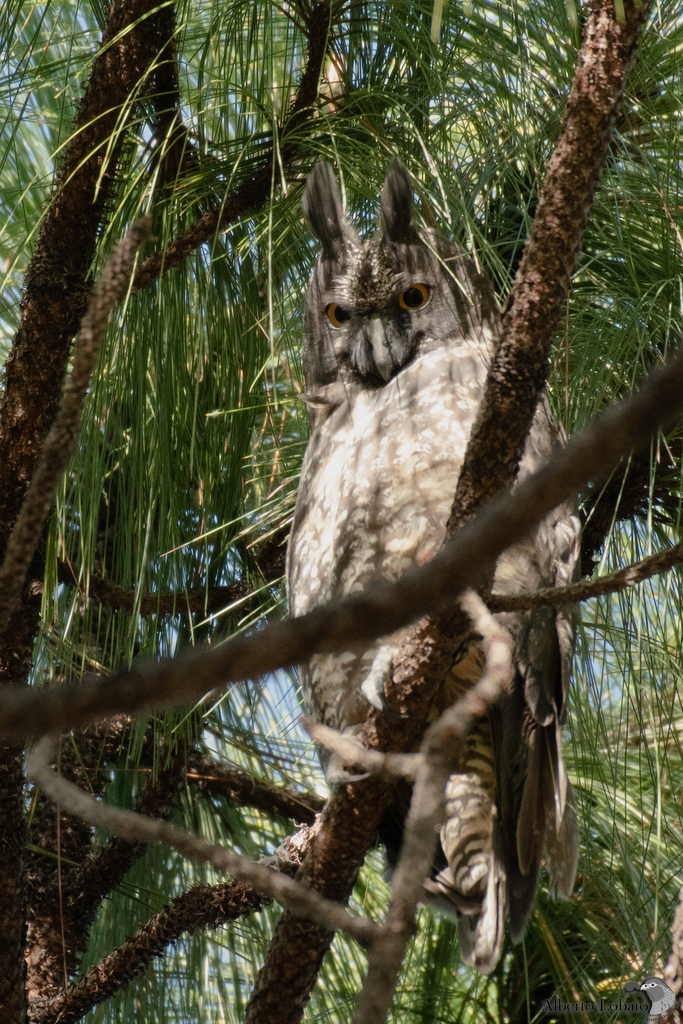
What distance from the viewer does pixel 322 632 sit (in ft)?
1.49

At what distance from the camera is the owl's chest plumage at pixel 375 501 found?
1.68 m

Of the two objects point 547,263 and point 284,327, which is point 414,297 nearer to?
point 284,327

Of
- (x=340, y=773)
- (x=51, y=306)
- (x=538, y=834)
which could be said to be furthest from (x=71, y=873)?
(x=51, y=306)

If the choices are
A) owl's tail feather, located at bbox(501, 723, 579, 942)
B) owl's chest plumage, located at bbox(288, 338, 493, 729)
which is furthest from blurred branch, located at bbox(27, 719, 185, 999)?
owl's tail feather, located at bbox(501, 723, 579, 942)

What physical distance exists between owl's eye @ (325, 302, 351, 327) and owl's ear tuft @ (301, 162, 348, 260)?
0.10 metres

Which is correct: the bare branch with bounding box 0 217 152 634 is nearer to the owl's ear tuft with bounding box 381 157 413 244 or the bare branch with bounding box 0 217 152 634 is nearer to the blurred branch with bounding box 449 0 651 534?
the blurred branch with bounding box 449 0 651 534

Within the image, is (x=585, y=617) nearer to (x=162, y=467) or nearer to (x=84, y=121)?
(x=162, y=467)

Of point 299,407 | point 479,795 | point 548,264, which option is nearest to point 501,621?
point 479,795

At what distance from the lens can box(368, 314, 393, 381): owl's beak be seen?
6.09 ft

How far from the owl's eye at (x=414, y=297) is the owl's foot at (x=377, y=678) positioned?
0.71 meters

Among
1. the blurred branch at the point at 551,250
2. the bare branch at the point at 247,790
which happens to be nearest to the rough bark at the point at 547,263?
the blurred branch at the point at 551,250

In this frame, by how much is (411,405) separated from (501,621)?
1.40 ft

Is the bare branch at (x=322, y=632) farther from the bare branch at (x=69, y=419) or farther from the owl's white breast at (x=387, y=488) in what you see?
the owl's white breast at (x=387, y=488)

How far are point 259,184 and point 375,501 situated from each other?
1.87 ft
